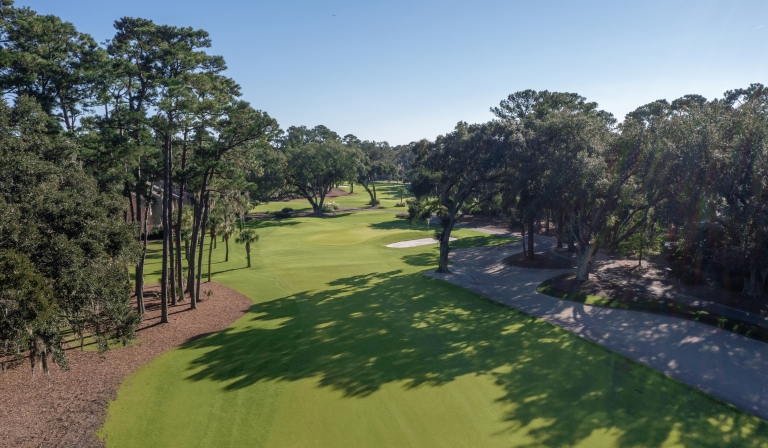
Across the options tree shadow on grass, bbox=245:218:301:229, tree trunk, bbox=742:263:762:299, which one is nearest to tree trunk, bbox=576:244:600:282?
tree trunk, bbox=742:263:762:299

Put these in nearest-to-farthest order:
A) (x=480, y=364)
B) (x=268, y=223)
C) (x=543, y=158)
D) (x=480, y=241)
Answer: (x=480, y=364) < (x=543, y=158) < (x=480, y=241) < (x=268, y=223)

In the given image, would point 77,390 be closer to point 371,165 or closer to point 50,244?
point 50,244

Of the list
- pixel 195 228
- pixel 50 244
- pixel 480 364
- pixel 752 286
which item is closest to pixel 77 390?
pixel 50 244

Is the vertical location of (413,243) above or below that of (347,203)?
below

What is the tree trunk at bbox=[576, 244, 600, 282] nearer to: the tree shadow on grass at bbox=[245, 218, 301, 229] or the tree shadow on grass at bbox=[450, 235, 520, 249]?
the tree shadow on grass at bbox=[450, 235, 520, 249]

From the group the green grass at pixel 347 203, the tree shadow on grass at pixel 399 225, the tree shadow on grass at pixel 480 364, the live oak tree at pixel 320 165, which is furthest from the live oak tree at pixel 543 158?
the green grass at pixel 347 203

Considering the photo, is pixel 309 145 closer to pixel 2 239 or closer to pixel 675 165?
pixel 675 165

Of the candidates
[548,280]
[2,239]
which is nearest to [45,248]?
[2,239]
